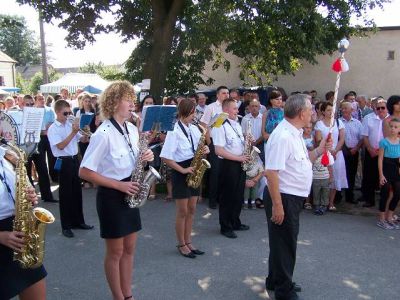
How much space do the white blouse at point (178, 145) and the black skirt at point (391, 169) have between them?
10.4ft

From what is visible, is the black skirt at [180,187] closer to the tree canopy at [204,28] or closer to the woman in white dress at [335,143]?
the woman in white dress at [335,143]

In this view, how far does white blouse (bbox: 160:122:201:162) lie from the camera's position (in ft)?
16.6

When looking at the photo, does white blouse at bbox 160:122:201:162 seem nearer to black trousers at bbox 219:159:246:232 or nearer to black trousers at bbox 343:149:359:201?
black trousers at bbox 219:159:246:232

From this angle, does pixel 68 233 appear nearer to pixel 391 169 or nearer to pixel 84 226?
pixel 84 226

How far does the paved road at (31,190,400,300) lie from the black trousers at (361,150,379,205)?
861mm

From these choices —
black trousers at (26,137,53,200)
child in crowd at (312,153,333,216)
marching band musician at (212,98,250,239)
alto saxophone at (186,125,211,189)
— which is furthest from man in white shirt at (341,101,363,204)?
black trousers at (26,137,53,200)

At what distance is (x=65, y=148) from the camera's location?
6031mm

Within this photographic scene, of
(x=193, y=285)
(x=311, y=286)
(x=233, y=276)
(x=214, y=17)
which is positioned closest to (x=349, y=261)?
(x=311, y=286)

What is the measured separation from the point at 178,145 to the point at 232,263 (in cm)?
160

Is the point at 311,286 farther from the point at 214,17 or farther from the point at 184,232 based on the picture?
the point at 214,17

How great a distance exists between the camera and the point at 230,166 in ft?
19.0

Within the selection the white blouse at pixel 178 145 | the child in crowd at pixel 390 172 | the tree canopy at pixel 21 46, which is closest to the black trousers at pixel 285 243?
the white blouse at pixel 178 145

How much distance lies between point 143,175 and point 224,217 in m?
2.58

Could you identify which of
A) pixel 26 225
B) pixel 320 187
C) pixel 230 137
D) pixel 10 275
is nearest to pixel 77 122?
pixel 230 137
